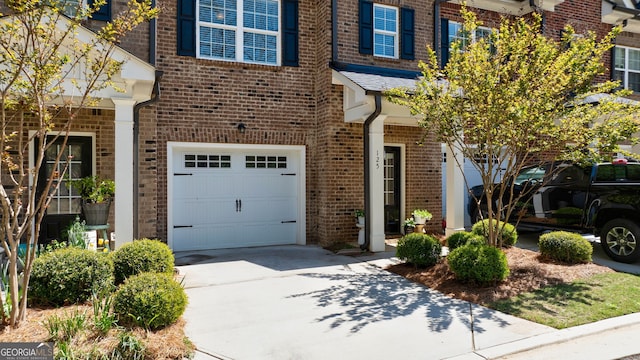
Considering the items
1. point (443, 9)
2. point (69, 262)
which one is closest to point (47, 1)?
point (69, 262)

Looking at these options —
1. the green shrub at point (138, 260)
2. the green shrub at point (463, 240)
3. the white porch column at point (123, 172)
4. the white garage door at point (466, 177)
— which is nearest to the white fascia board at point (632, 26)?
the white garage door at point (466, 177)

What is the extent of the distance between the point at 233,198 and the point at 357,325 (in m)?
5.62

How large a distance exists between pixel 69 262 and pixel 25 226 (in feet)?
3.52

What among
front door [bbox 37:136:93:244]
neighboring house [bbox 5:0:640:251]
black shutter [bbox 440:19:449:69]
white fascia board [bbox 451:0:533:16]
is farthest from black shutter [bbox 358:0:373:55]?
front door [bbox 37:136:93:244]

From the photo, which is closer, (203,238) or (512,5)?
(203,238)

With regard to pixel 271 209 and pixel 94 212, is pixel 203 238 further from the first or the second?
pixel 94 212

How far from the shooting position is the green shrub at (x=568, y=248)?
24.2ft

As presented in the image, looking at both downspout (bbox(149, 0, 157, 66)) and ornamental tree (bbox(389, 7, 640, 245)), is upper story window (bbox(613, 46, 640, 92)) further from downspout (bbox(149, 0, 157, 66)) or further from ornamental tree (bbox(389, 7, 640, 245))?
downspout (bbox(149, 0, 157, 66))

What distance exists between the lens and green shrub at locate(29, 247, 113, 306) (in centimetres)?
490

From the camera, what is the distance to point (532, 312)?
5.28m

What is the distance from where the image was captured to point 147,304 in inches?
167

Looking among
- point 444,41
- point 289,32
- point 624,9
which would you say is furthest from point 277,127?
point 624,9

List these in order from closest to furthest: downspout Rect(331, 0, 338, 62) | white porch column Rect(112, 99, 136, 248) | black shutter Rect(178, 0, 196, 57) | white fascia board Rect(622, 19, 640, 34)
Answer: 1. white porch column Rect(112, 99, 136, 248)
2. black shutter Rect(178, 0, 196, 57)
3. downspout Rect(331, 0, 338, 62)
4. white fascia board Rect(622, 19, 640, 34)

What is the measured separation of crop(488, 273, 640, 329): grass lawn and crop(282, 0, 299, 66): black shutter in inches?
274
